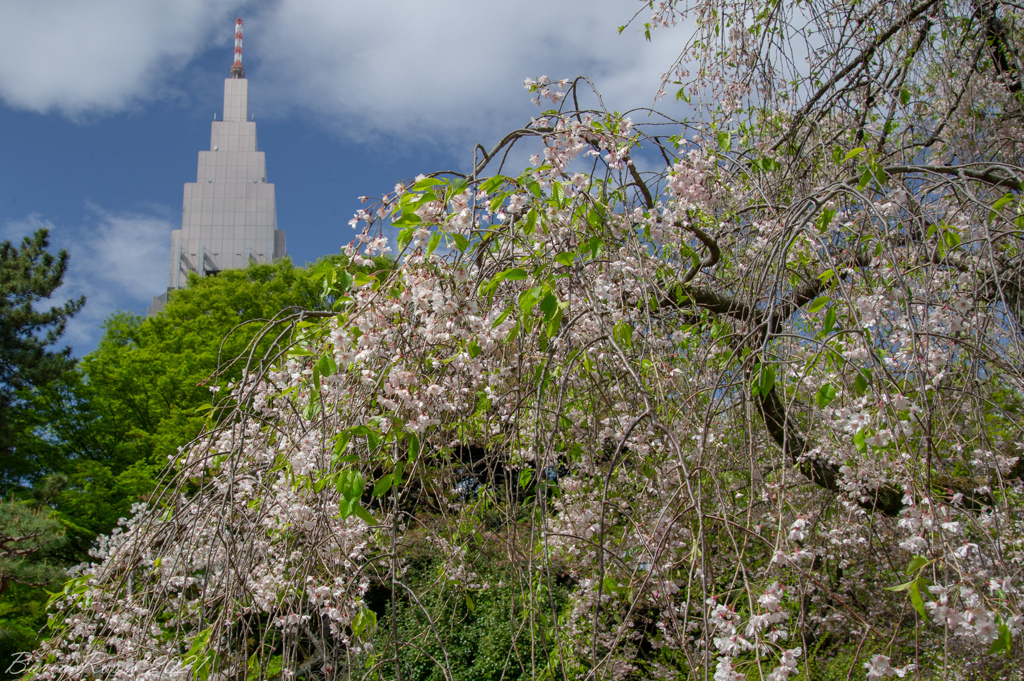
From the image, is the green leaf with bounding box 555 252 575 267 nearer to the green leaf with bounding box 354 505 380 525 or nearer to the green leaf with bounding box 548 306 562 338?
the green leaf with bounding box 548 306 562 338

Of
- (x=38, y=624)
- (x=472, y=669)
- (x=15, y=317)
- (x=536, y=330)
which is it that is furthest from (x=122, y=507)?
(x=536, y=330)

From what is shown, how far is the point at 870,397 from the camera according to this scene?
149cm

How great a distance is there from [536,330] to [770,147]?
1591mm

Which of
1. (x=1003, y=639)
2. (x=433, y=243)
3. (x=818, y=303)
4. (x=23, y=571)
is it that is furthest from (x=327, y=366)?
(x=23, y=571)

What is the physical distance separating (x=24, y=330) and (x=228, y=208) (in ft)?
78.7

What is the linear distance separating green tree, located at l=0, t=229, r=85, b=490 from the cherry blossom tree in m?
10.3

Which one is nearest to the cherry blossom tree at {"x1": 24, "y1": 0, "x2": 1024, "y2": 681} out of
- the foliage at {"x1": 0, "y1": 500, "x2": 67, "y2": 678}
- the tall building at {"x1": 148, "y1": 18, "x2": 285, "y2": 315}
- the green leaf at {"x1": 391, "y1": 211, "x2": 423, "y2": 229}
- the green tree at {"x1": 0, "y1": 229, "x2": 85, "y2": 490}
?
the green leaf at {"x1": 391, "y1": 211, "x2": 423, "y2": 229}

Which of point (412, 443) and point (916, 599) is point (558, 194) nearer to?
point (412, 443)

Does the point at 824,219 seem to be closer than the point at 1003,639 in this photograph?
No

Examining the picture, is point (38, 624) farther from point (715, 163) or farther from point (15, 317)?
point (715, 163)

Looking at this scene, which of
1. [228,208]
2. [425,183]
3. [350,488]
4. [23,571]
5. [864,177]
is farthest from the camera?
[228,208]

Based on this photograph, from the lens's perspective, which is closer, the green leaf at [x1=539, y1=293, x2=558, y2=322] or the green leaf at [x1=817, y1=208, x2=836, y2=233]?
the green leaf at [x1=539, y1=293, x2=558, y2=322]

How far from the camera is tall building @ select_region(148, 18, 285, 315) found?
105ft

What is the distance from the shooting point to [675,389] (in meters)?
1.97
